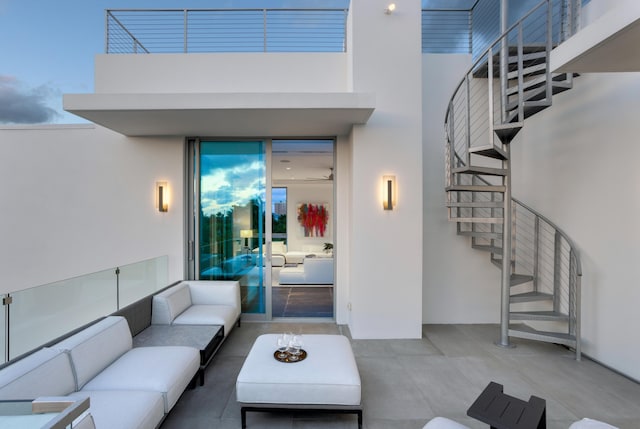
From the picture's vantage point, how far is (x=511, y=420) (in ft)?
5.62

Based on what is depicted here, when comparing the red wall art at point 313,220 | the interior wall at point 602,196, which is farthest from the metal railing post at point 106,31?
the red wall art at point 313,220

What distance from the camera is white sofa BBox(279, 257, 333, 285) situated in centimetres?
651

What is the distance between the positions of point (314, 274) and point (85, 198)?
4.23 m

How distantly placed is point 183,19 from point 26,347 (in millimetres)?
4811

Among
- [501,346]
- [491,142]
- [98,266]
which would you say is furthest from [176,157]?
[501,346]

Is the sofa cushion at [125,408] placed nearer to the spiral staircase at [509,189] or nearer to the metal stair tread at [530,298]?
the spiral staircase at [509,189]

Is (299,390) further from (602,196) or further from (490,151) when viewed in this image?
(602,196)

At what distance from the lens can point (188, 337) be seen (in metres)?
3.09

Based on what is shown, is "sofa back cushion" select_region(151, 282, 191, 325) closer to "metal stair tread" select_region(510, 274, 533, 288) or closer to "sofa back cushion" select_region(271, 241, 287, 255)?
"metal stair tread" select_region(510, 274, 533, 288)

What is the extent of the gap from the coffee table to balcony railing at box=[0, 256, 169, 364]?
0.51m

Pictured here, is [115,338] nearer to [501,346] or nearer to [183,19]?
[501,346]

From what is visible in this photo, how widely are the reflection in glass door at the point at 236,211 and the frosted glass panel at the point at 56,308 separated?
151 centimetres

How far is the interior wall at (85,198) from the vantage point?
459 centimetres

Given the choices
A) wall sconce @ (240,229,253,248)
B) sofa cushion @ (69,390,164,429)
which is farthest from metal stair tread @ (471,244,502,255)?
sofa cushion @ (69,390,164,429)
